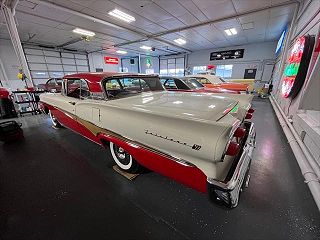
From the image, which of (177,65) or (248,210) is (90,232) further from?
(177,65)

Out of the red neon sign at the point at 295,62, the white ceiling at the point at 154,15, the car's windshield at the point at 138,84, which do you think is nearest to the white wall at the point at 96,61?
the white ceiling at the point at 154,15

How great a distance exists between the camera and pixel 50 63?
13.1m

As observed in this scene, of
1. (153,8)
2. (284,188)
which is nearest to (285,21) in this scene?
(153,8)

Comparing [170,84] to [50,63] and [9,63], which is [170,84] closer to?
[9,63]

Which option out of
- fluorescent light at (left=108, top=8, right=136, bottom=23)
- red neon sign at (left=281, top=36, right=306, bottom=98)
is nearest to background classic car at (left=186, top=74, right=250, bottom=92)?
red neon sign at (left=281, top=36, right=306, bottom=98)

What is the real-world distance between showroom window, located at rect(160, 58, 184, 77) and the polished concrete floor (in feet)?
54.8

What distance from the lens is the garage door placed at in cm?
1207

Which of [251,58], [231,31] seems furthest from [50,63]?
[251,58]

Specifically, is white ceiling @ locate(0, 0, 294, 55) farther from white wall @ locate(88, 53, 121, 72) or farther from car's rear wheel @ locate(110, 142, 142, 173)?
white wall @ locate(88, 53, 121, 72)

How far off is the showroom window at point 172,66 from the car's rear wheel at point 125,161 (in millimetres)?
17032

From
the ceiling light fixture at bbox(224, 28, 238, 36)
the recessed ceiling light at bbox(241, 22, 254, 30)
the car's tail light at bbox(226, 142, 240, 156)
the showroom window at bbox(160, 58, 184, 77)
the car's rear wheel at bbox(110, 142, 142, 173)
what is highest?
the ceiling light fixture at bbox(224, 28, 238, 36)

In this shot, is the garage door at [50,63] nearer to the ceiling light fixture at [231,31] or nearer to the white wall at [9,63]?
the white wall at [9,63]

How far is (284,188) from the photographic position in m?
1.93

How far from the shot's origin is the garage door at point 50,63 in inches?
475
